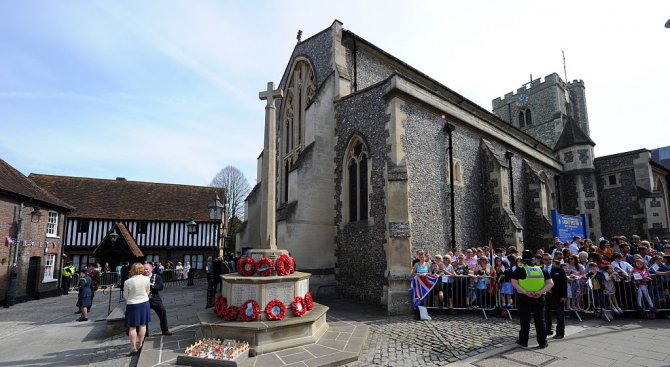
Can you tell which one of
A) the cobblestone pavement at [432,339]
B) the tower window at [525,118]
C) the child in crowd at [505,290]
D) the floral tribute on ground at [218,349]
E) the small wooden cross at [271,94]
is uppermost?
the tower window at [525,118]

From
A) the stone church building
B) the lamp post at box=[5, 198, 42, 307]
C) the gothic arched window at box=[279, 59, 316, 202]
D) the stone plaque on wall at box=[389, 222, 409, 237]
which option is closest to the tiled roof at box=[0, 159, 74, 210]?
the lamp post at box=[5, 198, 42, 307]

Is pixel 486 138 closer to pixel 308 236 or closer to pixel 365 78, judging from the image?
pixel 365 78

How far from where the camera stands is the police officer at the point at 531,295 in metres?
5.85

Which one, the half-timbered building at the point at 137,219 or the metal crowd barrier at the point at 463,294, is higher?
the half-timbered building at the point at 137,219

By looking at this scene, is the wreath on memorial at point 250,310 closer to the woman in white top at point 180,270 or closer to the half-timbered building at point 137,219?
the woman in white top at point 180,270

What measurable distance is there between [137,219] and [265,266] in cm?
2310

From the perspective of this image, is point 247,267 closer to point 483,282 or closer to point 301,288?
point 301,288

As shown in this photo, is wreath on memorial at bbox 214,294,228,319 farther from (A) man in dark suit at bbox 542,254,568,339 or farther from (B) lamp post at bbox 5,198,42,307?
(B) lamp post at bbox 5,198,42,307

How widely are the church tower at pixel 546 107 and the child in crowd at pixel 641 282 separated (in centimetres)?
2378

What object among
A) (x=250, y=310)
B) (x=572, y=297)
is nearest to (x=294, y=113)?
(x=250, y=310)

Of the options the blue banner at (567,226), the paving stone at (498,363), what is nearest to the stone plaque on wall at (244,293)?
the paving stone at (498,363)

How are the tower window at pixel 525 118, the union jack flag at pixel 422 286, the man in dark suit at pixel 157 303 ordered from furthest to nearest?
the tower window at pixel 525 118 < the union jack flag at pixel 422 286 < the man in dark suit at pixel 157 303

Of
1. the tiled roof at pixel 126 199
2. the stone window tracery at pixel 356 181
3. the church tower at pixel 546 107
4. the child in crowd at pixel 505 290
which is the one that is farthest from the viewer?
the church tower at pixel 546 107

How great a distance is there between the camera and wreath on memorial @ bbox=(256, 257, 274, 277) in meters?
6.47
